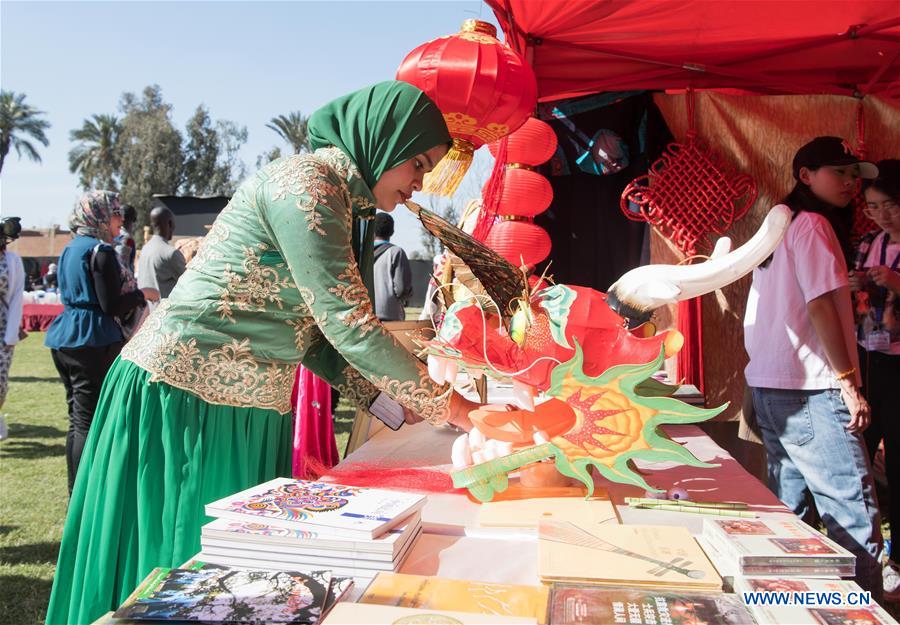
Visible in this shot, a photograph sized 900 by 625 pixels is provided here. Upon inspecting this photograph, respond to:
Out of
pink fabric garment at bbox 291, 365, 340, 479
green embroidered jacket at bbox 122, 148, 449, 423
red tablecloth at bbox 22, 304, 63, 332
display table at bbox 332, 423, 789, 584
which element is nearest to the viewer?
display table at bbox 332, 423, 789, 584

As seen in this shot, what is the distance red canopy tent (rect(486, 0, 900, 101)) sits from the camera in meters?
2.62

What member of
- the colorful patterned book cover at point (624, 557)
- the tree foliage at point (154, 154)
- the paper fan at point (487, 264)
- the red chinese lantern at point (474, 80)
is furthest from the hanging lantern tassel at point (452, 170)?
the tree foliage at point (154, 154)

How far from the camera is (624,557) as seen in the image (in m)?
0.96

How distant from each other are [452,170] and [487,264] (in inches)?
51.6

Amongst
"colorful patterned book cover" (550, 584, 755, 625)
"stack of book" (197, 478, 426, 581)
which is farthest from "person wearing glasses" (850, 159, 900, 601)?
"stack of book" (197, 478, 426, 581)

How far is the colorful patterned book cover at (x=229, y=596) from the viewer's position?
0.73m

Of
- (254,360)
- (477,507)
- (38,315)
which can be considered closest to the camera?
(477,507)

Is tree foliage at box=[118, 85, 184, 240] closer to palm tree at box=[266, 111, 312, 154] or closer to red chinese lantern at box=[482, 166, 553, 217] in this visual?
palm tree at box=[266, 111, 312, 154]

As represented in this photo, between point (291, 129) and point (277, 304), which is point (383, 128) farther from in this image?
point (291, 129)

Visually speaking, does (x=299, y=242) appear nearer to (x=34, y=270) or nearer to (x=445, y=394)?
(x=445, y=394)

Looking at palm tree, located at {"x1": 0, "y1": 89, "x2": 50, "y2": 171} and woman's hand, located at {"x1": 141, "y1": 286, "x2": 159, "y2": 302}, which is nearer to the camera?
woman's hand, located at {"x1": 141, "y1": 286, "x2": 159, "y2": 302}

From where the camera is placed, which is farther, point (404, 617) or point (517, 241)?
point (517, 241)

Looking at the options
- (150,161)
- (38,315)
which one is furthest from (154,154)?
(38,315)

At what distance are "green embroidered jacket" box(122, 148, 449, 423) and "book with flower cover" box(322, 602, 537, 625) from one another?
483 mm
